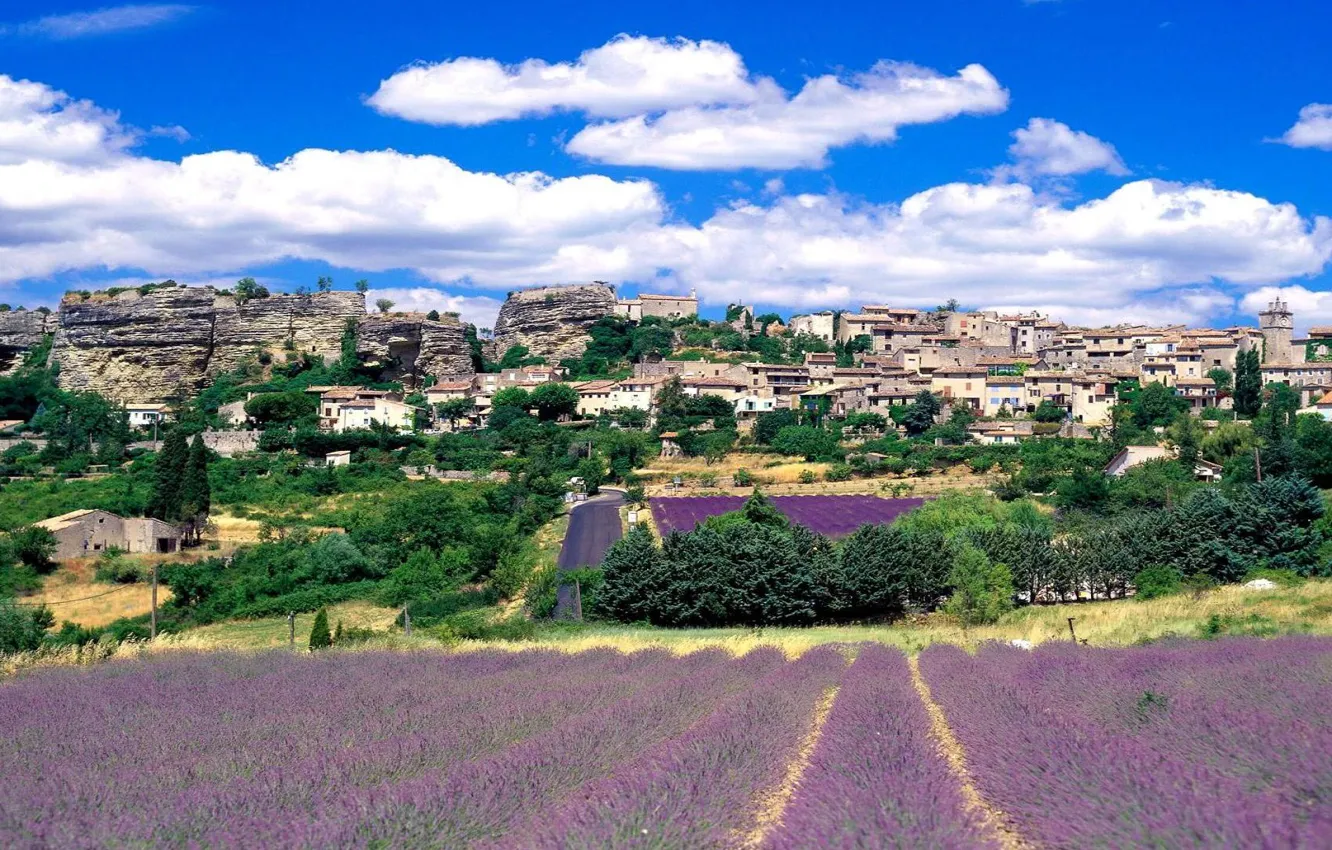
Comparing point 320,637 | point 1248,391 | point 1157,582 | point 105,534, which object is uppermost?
point 1248,391

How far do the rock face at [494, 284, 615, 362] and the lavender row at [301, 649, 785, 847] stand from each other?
73188 mm

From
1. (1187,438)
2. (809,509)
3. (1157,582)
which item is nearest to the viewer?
(1157,582)

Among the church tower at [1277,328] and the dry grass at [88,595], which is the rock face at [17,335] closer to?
the dry grass at [88,595]

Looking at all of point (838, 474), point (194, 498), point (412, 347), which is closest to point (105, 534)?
point (194, 498)

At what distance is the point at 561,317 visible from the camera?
8356 centimetres

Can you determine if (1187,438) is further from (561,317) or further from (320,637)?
(561,317)

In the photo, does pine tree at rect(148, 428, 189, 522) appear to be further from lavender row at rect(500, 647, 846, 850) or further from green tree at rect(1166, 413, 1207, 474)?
green tree at rect(1166, 413, 1207, 474)

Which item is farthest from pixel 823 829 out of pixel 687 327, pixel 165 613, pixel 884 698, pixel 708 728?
pixel 687 327

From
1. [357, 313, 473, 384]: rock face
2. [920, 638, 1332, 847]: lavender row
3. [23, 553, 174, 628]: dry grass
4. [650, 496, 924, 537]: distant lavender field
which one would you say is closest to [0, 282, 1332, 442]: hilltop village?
[357, 313, 473, 384]: rock face

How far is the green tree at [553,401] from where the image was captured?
6303 cm

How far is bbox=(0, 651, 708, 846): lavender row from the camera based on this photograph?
6.76 metres

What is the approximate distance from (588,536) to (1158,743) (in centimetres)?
2893

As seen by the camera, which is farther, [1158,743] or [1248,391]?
[1248,391]

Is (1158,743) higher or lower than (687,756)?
higher
